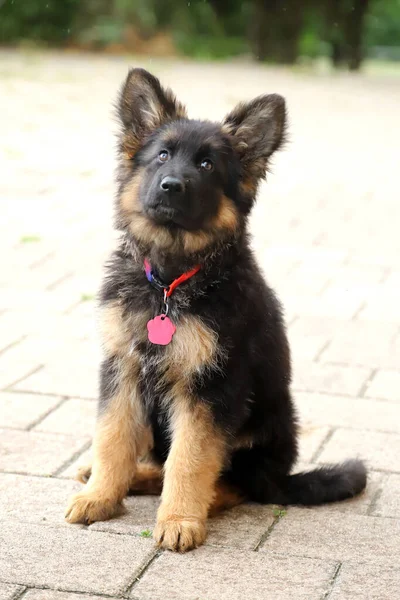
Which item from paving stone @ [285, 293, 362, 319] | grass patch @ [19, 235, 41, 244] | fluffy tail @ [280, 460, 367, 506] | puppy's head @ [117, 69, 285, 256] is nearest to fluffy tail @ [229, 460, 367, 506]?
fluffy tail @ [280, 460, 367, 506]

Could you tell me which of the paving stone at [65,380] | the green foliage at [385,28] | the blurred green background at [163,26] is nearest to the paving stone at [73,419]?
the paving stone at [65,380]

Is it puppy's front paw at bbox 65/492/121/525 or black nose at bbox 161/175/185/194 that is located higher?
black nose at bbox 161/175/185/194

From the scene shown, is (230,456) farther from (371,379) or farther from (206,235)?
(371,379)

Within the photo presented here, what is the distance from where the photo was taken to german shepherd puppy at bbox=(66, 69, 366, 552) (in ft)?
12.6

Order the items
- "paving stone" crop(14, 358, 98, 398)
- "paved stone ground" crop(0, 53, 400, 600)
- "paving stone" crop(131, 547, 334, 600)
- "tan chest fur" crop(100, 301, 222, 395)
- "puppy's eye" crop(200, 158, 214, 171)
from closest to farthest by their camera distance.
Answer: "paving stone" crop(131, 547, 334, 600), "paved stone ground" crop(0, 53, 400, 600), "tan chest fur" crop(100, 301, 222, 395), "puppy's eye" crop(200, 158, 214, 171), "paving stone" crop(14, 358, 98, 398)

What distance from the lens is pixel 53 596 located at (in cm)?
329

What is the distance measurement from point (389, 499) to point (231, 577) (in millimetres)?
1063

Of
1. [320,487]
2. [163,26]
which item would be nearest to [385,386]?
[320,487]

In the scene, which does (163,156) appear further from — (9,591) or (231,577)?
(9,591)

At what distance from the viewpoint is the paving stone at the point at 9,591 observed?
10.7 feet

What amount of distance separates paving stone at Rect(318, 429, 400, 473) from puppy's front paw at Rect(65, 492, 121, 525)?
48.0 inches

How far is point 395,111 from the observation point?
18.2 metres

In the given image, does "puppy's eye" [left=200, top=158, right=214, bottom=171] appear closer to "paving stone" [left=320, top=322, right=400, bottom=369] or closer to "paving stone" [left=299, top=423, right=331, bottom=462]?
"paving stone" [left=299, top=423, right=331, bottom=462]

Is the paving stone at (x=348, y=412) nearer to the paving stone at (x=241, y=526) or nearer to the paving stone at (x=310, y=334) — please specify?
the paving stone at (x=310, y=334)
